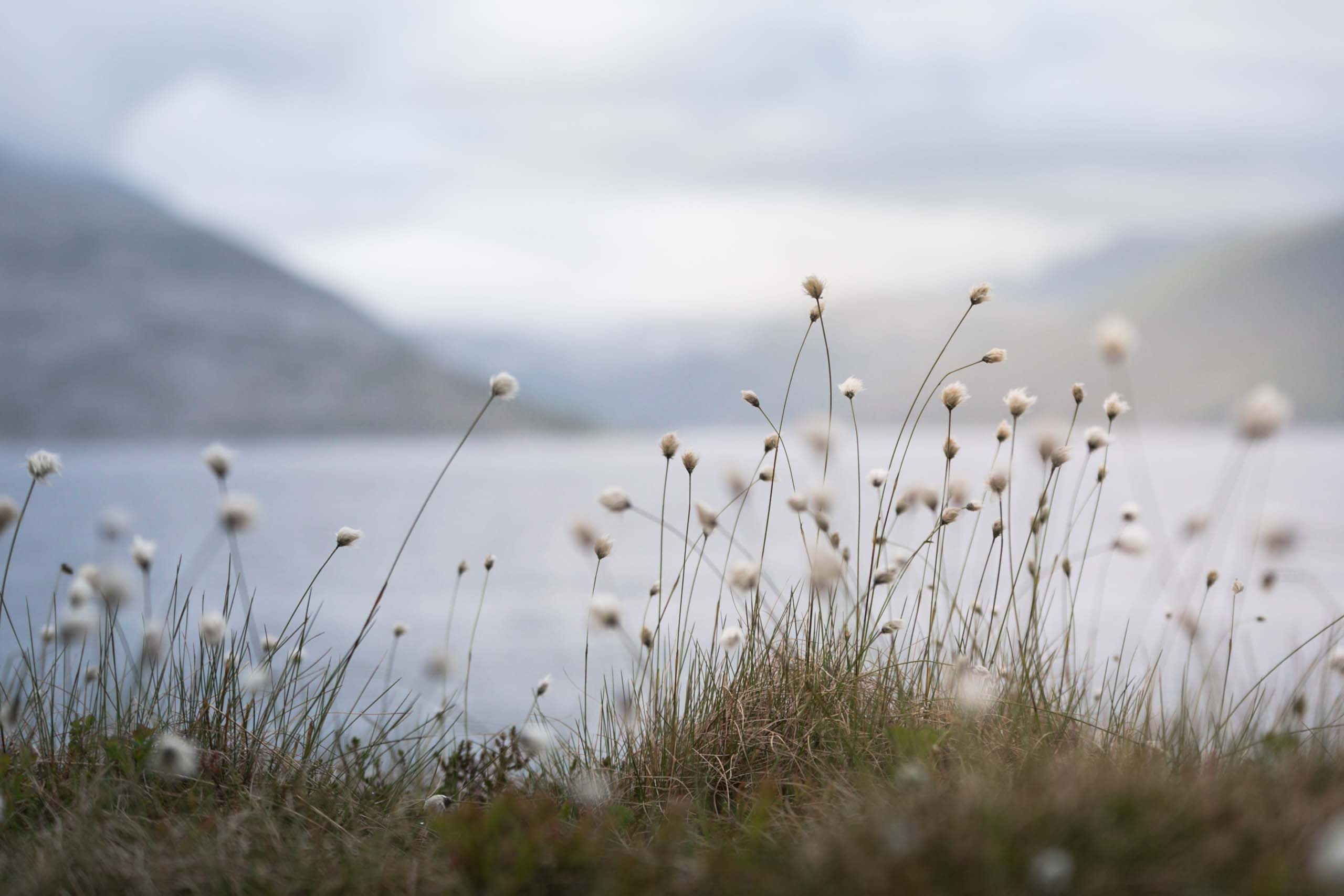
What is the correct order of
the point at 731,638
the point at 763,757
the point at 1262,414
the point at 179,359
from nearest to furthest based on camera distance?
the point at 1262,414, the point at 763,757, the point at 731,638, the point at 179,359

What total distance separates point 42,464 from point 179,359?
6893 inches

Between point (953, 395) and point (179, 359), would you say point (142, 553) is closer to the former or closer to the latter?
point (953, 395)

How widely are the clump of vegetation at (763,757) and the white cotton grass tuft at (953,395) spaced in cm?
2

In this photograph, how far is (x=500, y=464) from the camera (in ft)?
429

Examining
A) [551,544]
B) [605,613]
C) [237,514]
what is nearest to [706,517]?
[605,613]

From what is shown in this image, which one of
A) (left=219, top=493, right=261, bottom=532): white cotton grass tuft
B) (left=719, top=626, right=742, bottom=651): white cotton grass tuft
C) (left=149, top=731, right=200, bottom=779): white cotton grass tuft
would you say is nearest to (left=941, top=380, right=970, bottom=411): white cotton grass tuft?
(left=719, top=626, right=742, bottom=651): white cotton grass tuft

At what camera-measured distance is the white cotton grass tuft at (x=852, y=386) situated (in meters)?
3.02

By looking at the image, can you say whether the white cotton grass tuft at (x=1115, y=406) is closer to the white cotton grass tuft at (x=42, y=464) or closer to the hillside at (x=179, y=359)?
the white cotton grass tuft at (x=42, y=464)

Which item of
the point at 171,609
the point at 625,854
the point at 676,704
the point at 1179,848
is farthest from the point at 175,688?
the point at 1179,848

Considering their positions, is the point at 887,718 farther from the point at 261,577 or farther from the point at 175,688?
the point at 261,577

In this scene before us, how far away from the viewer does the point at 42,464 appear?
3.11 m

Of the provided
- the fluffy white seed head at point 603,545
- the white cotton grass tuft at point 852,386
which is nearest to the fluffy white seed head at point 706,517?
the fluffy white seed head at point 603,545

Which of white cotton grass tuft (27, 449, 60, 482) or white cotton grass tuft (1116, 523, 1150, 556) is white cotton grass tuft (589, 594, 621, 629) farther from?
white cotton grass tuft (27, 449, 60, 482)

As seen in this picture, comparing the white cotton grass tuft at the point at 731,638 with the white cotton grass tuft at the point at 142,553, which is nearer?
the white cotton grass tuft at the point at 142,553
